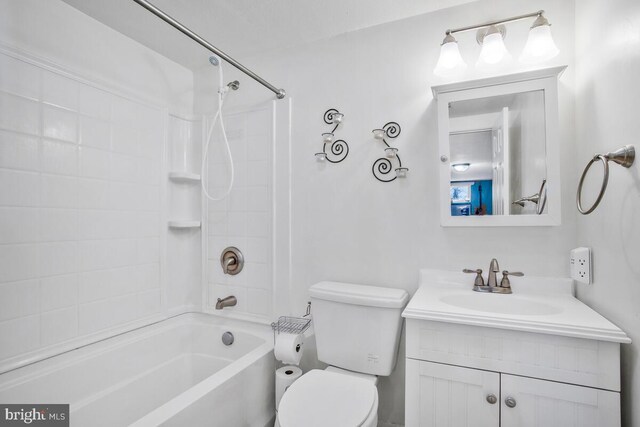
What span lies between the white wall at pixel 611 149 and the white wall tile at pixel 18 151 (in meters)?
2.36

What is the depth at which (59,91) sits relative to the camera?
158cm

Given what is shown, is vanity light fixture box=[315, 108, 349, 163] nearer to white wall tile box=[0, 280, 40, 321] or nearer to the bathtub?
the bathtub

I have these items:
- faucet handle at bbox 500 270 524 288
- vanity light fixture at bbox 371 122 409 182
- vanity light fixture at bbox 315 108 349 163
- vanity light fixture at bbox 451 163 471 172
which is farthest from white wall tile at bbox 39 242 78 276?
faucet handle at bbox 500 270 524 288

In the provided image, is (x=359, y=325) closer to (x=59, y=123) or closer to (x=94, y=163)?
(x=94, y=163)

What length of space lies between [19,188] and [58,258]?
37cm

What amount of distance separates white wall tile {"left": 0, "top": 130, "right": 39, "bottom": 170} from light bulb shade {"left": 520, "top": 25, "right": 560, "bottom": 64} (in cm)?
230

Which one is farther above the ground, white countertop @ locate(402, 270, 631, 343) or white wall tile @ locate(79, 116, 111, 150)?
white wall tile @ locate(79, 116, 111, 150)

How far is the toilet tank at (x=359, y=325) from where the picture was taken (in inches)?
59.8

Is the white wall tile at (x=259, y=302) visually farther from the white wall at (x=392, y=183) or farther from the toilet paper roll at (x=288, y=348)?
the toilet paper roll at (x=288, y=348)

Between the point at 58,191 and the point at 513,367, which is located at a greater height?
the point at 58,191

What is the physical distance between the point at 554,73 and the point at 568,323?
3.38 feet

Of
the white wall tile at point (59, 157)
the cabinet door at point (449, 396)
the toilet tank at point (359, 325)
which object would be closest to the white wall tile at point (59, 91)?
the white wall tile at point (59, 157)

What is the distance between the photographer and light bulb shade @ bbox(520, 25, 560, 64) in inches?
54.2

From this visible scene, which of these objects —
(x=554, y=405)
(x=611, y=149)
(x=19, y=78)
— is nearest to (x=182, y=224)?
(x=19, y=78)
